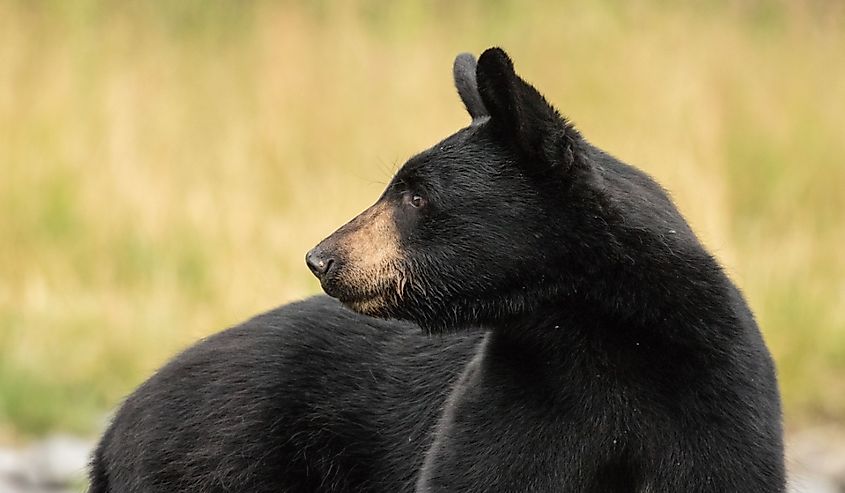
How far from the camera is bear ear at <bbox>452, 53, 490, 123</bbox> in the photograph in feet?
12.0

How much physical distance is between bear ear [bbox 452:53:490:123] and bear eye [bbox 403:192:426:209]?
31 cm

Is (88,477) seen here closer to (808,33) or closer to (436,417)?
→ (436,417)

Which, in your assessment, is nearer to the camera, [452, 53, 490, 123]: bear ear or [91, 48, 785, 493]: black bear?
[91, 48, 785, 493]: black bear

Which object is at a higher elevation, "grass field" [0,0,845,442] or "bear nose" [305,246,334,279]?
"grass field" [0,0,845,442]

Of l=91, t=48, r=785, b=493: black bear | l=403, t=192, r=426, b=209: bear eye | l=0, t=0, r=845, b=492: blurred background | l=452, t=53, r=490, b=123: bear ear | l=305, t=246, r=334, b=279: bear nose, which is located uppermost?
l=0, t=0, r=845, b=492: blurred background

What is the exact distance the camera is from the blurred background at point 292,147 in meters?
7.37

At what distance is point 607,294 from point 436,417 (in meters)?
0.77

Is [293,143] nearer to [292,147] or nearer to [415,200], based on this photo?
[292,147]

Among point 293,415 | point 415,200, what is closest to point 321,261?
point 415,200

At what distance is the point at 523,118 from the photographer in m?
3.27

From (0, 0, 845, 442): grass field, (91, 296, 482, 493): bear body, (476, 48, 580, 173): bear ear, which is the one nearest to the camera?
(476, 48, 580, 173): bear ear

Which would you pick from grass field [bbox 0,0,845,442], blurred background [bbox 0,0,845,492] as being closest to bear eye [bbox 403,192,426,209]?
blurred background [bbox 0,0,845,492]

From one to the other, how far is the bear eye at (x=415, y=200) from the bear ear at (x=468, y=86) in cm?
31

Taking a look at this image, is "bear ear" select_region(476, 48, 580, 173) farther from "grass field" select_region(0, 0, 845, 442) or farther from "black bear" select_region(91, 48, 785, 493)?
"grass field" select_region(0, 0, 845, 442)
